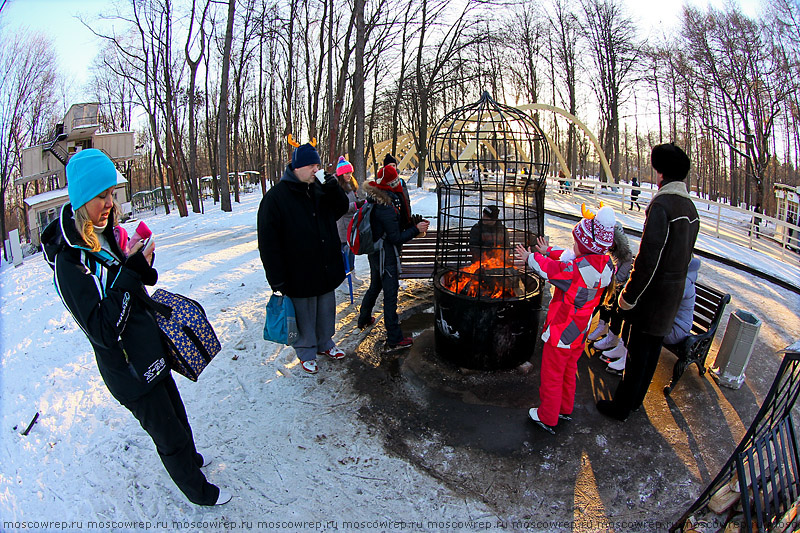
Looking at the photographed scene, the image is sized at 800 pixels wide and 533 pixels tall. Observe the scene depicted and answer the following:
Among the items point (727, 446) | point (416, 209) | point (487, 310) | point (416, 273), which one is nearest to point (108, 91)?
point (416, 209)

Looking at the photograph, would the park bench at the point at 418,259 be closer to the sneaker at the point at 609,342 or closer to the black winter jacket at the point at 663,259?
the sneaker at the point at 609,342

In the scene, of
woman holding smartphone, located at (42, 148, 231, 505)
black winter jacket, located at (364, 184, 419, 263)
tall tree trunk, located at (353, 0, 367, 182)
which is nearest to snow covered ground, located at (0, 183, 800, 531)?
woman holding smartphone, located at (42, 148, 231, 505)

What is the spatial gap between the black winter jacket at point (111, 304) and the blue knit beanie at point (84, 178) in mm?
92

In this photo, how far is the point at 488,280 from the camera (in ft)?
15.0

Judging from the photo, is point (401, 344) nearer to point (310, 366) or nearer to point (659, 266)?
point (310, 366)

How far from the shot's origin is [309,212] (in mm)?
4023

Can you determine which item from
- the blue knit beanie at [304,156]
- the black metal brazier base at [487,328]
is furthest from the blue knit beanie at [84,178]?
the black metal brazier base at [487,328]

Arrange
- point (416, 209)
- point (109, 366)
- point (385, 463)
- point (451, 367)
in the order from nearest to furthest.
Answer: point (109, 366) → point (385, 463) → point (451, 367) → point (416, 209)

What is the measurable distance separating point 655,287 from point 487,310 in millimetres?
1426

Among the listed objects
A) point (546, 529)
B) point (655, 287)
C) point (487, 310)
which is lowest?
point (546, 529)

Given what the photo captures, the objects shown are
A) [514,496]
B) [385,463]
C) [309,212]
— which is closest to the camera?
[514,496]

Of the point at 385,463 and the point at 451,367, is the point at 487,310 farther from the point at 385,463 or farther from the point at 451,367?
the point at 385,463

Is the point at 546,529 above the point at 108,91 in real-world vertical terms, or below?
below

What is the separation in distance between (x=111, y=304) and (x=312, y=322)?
7.43ft
